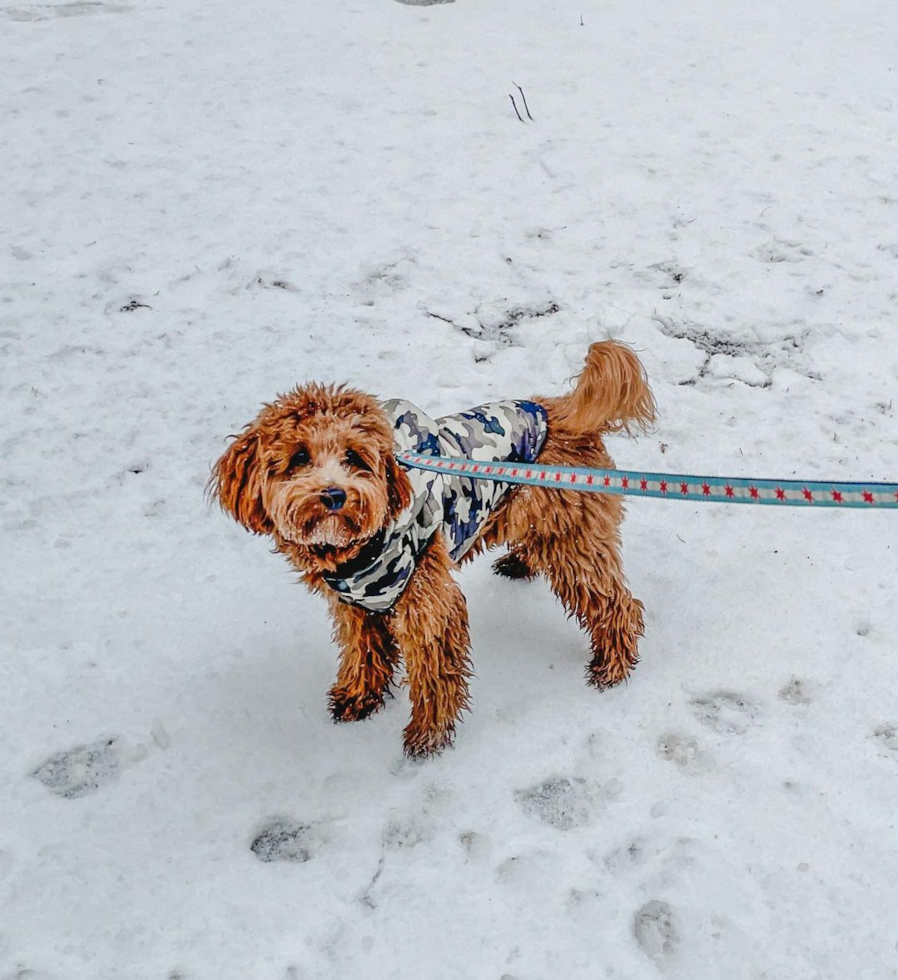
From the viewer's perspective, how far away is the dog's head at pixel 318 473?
2.55m

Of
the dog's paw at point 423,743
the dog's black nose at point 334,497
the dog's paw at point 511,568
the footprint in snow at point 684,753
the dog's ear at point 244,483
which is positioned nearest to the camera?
the dog's black nose at point 334,497

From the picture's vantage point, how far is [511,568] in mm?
3850

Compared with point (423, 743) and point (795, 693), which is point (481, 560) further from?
point (795, 693)

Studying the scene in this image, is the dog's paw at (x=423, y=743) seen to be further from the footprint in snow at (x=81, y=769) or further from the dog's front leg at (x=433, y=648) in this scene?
the footprint in snow at (x=81, y=769)

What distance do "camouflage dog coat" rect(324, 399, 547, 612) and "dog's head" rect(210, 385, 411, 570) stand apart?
8 cm

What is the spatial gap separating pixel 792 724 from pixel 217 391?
10.2 ft

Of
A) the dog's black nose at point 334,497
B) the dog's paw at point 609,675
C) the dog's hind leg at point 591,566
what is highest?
the dog's black nose at point 334,497

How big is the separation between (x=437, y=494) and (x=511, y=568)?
1.09 m

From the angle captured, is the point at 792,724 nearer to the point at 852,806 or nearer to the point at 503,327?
the point at 852,806

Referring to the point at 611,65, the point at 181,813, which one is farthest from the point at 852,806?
the point at 611,65

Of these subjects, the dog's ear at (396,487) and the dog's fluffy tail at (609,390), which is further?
the dog's fluffy tail at (609,390)

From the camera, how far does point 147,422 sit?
15.0 feet

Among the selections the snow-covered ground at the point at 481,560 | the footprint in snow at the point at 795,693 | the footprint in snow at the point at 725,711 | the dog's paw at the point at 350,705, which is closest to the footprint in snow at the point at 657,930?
the snow-covered ground at the point at 481,560

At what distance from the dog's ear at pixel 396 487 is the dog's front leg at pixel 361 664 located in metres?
0.55
